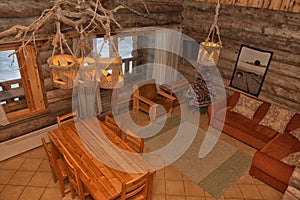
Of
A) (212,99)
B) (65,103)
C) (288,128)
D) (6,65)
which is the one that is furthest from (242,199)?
(6,65)

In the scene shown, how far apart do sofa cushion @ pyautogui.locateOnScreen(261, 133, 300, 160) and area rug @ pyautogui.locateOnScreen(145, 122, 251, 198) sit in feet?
1.73

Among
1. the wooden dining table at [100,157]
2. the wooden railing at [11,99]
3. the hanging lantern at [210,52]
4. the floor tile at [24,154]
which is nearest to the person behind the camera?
the wooden dining table at [100,157]

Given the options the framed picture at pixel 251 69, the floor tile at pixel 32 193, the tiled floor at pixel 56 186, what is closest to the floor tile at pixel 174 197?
the tiled floor at pixel 56 186

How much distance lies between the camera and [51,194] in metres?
3.66

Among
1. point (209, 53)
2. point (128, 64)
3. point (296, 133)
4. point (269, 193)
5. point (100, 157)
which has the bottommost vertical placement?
point (269, 193)

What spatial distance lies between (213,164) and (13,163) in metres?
3.94

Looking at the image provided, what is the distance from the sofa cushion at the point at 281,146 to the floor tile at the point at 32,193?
13.5 ft

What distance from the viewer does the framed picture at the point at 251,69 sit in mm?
5312

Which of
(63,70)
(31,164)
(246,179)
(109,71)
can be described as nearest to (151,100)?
(246,179)

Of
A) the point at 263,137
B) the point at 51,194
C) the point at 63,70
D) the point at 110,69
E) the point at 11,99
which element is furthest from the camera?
the point at 11,99

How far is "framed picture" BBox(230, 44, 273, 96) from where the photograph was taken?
17.4 ft

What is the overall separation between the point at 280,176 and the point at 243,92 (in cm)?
257

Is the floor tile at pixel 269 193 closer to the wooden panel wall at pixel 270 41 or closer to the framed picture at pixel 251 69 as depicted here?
the wooden panel wall at pixel 270 41

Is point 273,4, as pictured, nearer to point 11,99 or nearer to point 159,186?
point 159,186
